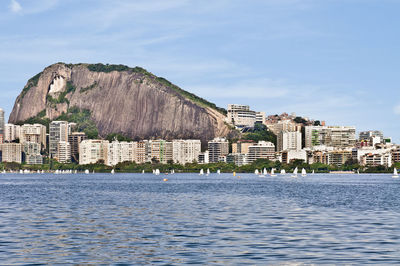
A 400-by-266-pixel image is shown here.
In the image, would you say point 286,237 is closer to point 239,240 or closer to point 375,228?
point 239,240

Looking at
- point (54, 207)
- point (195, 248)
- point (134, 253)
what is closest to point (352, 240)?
point (195, 248)

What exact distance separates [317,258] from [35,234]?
2030 cm

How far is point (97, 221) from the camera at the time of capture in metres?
51.9

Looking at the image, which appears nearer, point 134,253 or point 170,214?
point 134,253

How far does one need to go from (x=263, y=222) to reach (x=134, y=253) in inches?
716

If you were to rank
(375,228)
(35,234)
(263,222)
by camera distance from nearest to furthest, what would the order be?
(35,234)
(375,228)
(263,222)

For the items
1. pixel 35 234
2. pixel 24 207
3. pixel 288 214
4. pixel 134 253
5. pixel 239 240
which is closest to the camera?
pixel 134 253

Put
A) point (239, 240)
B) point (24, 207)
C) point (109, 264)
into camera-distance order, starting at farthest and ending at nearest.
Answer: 1. point (24, 207)
2. point (239, 240)
3. point (109, 264)

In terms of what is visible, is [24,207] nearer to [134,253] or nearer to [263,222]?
[263,222]

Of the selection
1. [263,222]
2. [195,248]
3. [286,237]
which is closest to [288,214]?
[263,222]

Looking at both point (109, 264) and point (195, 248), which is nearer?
point (109, 264)

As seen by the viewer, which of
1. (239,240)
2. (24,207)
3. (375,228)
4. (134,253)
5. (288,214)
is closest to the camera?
(134,253)

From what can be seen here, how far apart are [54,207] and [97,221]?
17993mm

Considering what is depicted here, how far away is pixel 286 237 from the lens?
40.7 metres
